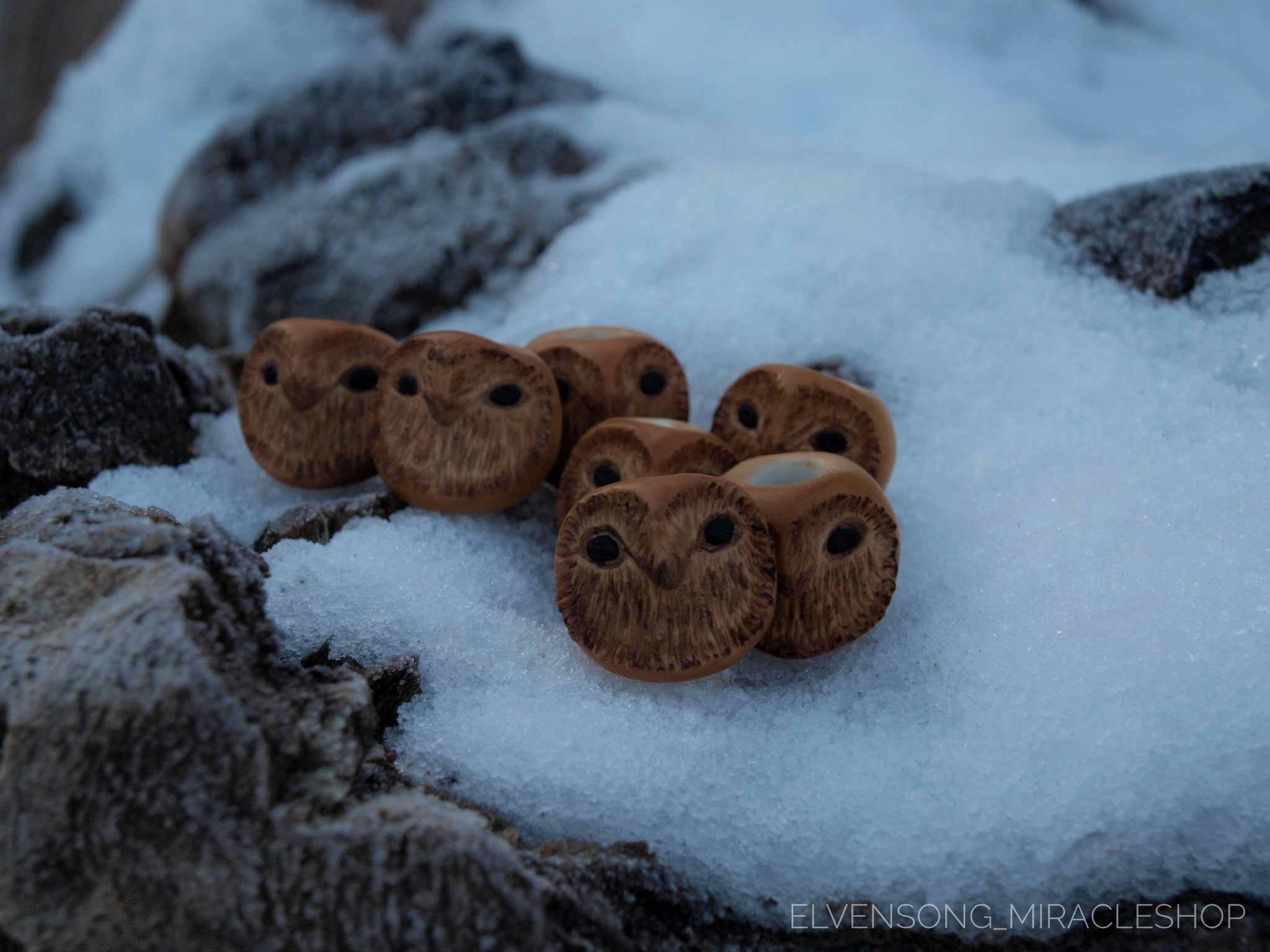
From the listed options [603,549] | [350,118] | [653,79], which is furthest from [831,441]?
[653,79]

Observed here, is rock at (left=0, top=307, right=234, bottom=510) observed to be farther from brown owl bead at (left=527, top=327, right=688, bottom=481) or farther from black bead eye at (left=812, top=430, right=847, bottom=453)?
A: black bead eye at (left=812, top=430, right=847, bottom=453)

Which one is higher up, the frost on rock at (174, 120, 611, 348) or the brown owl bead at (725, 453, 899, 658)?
the brown owl bead at (725, 453, 899, 658)

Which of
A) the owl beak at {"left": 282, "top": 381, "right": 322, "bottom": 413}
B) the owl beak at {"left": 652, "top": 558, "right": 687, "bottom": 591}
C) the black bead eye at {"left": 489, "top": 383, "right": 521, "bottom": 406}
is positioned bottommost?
the owl beak at {"left": 282, "top": 381, "right": 322, "bottom": 413}

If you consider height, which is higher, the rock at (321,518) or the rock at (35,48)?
the rock at (321,518)

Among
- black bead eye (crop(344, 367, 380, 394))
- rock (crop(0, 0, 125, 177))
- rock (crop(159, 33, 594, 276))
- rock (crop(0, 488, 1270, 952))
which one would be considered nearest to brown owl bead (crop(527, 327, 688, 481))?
black bead eye (crop(344, 367, 380, 394))

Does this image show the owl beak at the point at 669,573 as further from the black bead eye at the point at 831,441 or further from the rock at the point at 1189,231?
the rock at the point at 1189,231

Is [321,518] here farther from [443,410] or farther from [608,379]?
[608,379]

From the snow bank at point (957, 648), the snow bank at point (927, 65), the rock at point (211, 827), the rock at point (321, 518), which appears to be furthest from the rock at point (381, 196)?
the rock at point (211, 827)
